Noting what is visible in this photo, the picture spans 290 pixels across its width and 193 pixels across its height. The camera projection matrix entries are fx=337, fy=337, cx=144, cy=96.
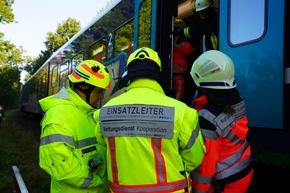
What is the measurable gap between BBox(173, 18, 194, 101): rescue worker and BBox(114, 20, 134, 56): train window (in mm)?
749

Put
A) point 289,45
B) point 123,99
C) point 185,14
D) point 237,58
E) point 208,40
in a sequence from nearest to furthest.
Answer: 1. point 123,99
2. point 289,45
3. point 237,58
4. point 208,40
5. point 185,14

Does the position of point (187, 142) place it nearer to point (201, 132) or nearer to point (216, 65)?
point (201, 132)

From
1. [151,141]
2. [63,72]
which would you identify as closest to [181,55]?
[151,141]

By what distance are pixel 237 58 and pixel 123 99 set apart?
1746mm

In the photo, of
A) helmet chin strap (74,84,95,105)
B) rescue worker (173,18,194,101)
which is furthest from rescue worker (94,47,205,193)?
rescue worker (173,18,194,101)

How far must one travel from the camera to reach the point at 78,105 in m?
2.51

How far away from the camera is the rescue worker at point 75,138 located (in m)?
2.19

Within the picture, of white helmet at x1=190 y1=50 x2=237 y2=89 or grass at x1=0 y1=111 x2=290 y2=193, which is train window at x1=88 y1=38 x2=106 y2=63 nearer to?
grass at x1=0 y1=111 x2=290 y2=193

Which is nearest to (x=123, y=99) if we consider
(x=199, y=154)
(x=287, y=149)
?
(x=199, y=154)

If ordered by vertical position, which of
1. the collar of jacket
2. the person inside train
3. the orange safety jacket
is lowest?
the collar of jacket

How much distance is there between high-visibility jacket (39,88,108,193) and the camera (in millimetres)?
2180

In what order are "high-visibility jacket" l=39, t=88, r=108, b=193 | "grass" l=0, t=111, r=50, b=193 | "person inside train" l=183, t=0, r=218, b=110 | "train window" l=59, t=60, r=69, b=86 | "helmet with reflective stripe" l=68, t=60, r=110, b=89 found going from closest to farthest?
"high-visibility jacket" l=39, t=88, r=108, b=193, "helmet with reflective stripe" l=68, t=60, r=110, b=89, "person inside train" l=183, t=0, r=218, b=110, "grass" l=0, t=111, r=50, b=193, "train window" l=59, t=60, r=69, b=86

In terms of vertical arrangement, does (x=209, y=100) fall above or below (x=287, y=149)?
above

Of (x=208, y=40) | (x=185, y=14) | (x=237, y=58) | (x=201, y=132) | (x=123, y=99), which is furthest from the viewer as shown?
(x=185, y=14)
